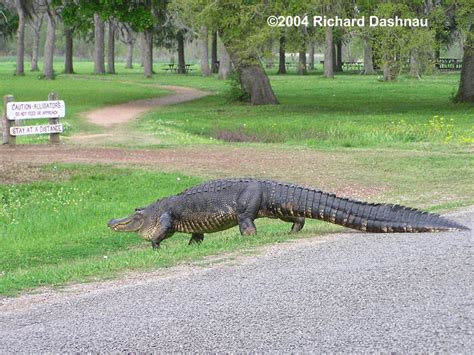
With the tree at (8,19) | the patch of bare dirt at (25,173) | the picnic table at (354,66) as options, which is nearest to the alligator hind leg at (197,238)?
the patch of bare dirt at (25,173)

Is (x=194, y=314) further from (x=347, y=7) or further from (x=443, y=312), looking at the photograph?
(x=347, y=7)

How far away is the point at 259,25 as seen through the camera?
32.0 meters

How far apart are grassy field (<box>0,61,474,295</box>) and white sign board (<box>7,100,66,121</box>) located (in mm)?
2857

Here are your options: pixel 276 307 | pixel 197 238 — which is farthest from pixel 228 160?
pixel 276 307

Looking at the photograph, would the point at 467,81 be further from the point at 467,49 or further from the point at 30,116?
the point at 30,116

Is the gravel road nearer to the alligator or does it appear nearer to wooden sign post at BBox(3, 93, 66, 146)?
the alligator

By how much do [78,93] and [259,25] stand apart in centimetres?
1653

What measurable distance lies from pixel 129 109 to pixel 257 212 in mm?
26607

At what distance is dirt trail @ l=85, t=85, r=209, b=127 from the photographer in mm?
31297

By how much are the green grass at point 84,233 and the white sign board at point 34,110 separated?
478cm

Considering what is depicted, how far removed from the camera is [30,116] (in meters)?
23.0

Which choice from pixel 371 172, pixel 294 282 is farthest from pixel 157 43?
pixel 294 282

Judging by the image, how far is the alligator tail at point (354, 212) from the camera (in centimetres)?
976

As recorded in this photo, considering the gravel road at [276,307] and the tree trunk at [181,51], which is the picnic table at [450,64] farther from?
the gravel road at [276,307]
